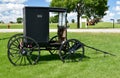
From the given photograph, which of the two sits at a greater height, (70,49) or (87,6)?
(87,6)

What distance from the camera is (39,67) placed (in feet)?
32.8

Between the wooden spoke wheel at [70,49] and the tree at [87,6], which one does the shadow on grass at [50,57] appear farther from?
the tree at [87,6]

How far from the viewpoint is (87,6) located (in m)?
46.8

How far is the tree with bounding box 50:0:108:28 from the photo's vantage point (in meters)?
46.5

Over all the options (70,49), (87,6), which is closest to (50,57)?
(70,49)

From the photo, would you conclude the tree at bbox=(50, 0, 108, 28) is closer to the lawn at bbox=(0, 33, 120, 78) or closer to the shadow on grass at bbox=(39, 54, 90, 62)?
the shadow on grass at bbox=(39, 54, 90, 62)

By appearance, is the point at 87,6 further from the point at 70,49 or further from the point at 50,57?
the point at 70,49

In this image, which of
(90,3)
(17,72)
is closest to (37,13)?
(17,72)

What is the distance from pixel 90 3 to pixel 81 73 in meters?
37.7

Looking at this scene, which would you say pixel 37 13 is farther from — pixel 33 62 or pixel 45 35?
pixel 33 62

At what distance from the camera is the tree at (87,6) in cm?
4647

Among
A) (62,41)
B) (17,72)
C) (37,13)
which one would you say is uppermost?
(37,13)

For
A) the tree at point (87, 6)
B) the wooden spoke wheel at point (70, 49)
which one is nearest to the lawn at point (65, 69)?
the wooden spoke wheel at point (70, 49)

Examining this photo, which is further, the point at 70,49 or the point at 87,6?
the point at 87,6
